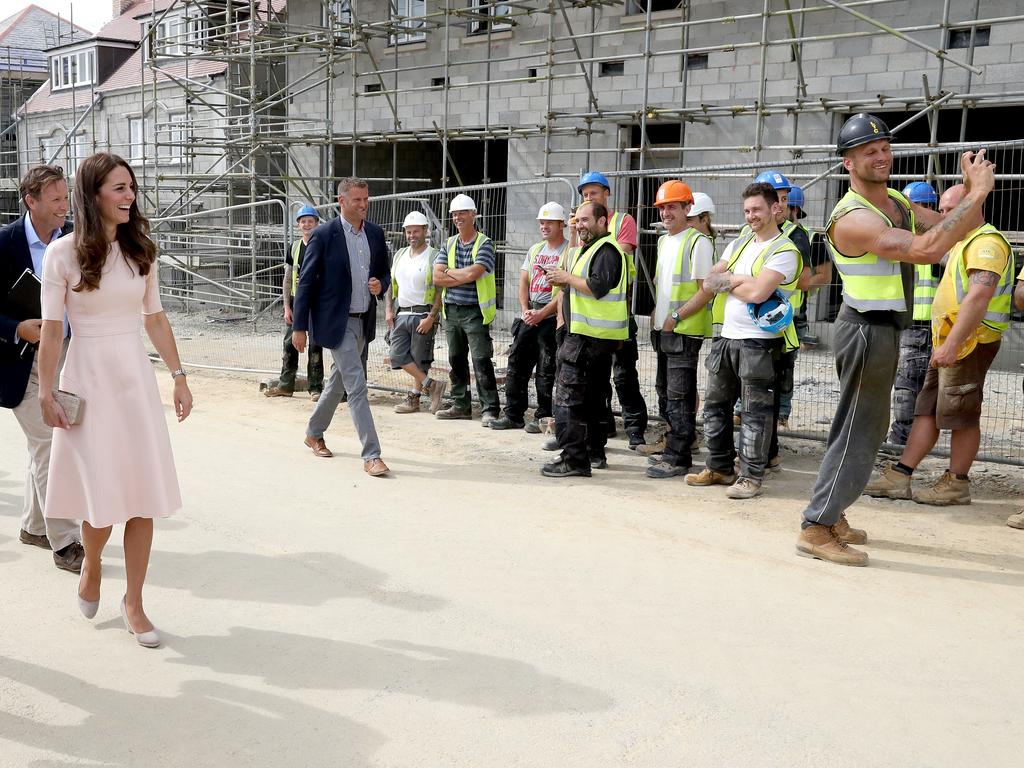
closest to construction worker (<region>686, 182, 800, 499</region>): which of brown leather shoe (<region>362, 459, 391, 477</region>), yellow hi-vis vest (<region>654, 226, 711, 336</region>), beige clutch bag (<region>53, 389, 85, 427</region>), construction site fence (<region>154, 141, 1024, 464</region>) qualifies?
yellow hi-vis vest (<region>654, 226, 711, 336</region>)

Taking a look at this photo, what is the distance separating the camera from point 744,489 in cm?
659

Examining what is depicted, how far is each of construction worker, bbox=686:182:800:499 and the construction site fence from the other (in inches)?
58.0

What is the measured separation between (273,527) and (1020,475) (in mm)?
5055

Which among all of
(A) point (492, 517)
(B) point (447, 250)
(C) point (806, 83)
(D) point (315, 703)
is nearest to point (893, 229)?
(A) point (492, 517)

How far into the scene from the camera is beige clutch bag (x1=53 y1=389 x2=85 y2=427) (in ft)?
13.2

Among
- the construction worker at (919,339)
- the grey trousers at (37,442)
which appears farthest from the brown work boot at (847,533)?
the grey trousers at (37,442)

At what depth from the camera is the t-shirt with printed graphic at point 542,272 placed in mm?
8500

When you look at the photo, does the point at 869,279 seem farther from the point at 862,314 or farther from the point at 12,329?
the point at 12,329

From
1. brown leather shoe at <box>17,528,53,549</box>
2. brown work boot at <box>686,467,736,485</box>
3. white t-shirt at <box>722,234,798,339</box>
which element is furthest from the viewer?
brown work boot at <box>686,467,736,485</box>

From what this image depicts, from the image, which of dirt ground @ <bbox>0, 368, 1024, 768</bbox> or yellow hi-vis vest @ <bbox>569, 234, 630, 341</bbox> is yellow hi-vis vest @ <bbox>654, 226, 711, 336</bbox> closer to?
yellow hi-vis vest @ <bbox>569, 234, 630, 341</bbox>

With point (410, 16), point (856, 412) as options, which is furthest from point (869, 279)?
point (410, 16)

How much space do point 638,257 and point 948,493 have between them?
4.72 meters

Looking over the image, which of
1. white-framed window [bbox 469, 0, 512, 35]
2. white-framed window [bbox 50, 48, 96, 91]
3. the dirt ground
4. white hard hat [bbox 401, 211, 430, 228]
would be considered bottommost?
the dirt ground

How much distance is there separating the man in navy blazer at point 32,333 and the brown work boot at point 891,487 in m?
4.70
